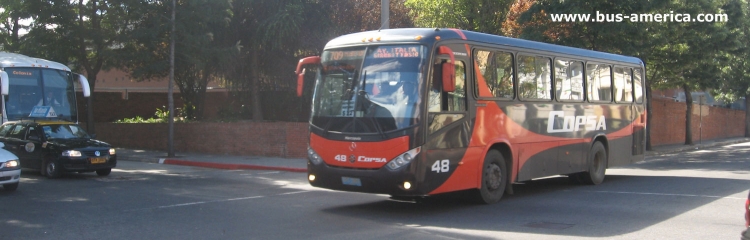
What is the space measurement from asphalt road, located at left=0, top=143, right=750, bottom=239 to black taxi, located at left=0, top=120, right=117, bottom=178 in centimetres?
53

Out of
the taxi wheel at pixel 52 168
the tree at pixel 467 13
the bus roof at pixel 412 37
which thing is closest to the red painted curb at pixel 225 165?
the taxi wheel at pixel 52 168

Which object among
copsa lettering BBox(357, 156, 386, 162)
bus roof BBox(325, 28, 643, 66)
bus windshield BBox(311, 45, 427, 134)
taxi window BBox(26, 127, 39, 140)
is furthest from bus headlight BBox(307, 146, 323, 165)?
taxi window BBox(26, 127, 39, 140)

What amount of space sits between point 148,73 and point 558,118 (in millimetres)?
17582

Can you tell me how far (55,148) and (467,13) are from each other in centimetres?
1671

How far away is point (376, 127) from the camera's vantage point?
10656 millimetres

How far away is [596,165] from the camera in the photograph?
15938 mm

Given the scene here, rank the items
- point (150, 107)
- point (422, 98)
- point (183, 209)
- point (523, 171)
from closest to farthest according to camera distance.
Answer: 1. point (422, 98)
2. point (183, 209)
3. point (523, 171)
4. point (150, 107)

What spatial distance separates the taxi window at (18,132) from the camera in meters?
18.5

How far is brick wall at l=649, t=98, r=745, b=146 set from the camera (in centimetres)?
3591

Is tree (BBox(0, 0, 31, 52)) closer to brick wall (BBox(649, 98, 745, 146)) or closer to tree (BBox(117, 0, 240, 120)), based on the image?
tree (BBox(117, 0, 240, 120))

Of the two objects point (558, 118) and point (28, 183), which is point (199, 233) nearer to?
point (558, 118)

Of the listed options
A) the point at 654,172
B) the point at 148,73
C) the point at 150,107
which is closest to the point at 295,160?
the point at 148,73

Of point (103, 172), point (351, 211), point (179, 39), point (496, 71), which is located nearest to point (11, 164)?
point (103, 172)

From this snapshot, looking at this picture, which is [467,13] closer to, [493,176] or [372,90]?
[493,176]
